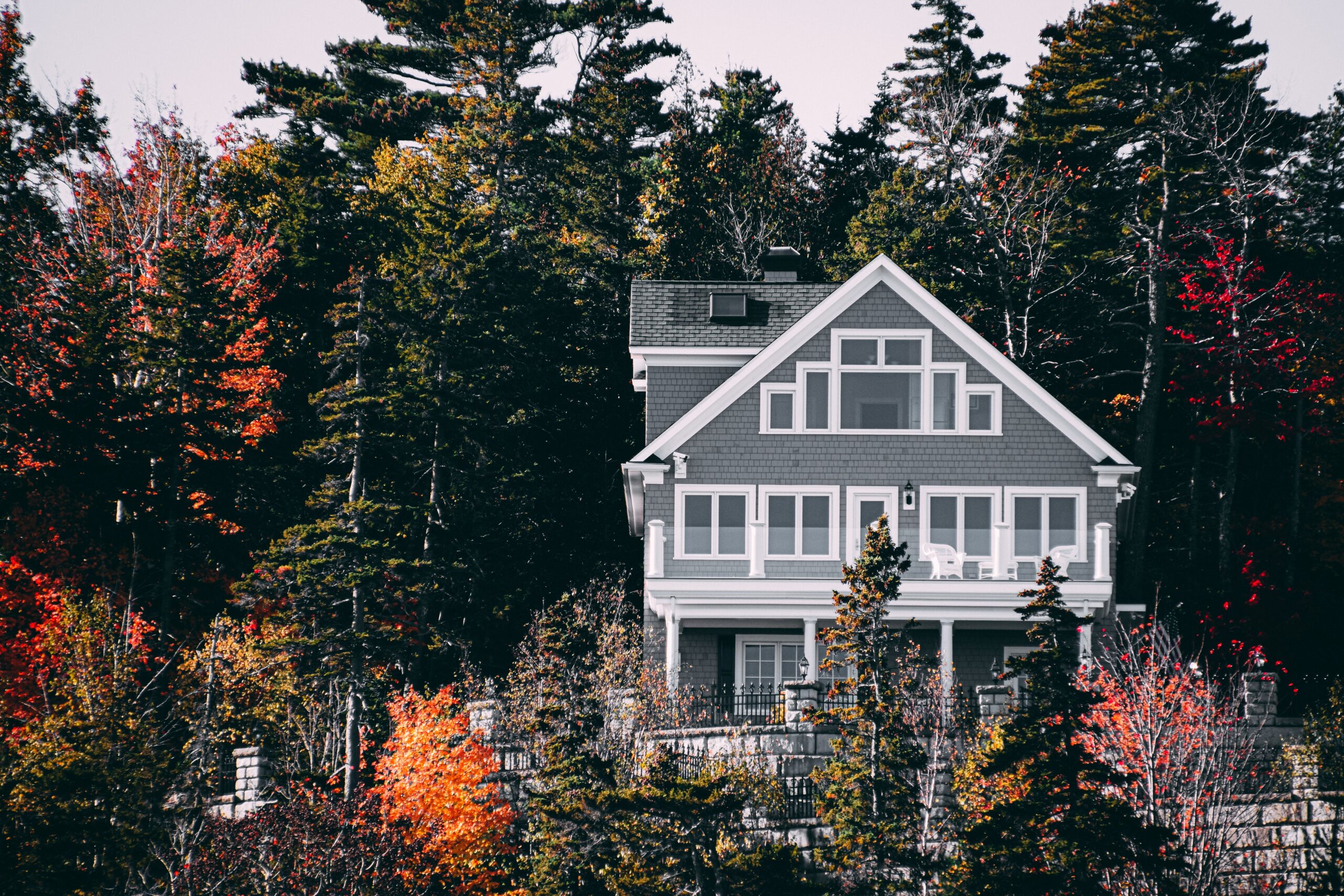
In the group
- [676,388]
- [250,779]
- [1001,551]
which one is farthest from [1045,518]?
[250,779]

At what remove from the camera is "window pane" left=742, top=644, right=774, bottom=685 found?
3331cm

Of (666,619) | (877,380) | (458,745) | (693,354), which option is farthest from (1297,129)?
(458,745)

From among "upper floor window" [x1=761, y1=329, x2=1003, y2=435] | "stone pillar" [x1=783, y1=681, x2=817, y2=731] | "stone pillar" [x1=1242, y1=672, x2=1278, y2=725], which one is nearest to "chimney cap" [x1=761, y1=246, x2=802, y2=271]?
"upper floor window" [x1=761, y1=329, x2=1003, y2=435]

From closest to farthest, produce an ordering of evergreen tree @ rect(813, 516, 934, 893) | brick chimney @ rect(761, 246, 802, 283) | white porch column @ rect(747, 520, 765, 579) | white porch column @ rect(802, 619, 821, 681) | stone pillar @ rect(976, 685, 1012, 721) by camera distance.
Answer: evergreen tree @ rect(813, 516, 934, 893)
stone pillar @ rect(976, 685, 1012, 721)
white porch column @ rect(802, 619, 821, 681)
white porch column @ rect(747, 520, 765, 579)
brick chimney @ rect(761, 246, 802, 283)

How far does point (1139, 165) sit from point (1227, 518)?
1084 centimetres

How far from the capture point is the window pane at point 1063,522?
3259cm

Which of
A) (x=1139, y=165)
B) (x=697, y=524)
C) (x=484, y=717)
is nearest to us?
(x=484, y=717)

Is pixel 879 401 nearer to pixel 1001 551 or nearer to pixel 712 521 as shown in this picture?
pixel 1001 551

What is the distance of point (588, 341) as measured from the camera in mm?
46438

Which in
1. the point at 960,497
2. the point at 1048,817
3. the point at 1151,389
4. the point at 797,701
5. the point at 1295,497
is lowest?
the point at 1048,817

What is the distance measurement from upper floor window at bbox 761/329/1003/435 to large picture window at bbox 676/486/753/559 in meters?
1.73

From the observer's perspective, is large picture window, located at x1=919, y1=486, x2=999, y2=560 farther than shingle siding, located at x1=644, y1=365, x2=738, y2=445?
No

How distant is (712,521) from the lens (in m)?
33.0

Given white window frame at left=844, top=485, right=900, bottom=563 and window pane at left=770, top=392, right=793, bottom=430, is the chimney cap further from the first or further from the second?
white window frame at left=844, top=485, right=900, bottom=563
